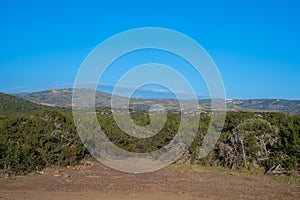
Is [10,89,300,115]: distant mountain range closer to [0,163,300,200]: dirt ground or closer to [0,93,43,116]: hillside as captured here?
[0,163,300,200]: dirt ground

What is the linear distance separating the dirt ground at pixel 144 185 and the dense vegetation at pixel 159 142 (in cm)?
87

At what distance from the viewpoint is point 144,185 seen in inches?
439

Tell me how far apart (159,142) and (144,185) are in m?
6.04

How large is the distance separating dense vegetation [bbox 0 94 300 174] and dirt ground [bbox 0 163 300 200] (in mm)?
866

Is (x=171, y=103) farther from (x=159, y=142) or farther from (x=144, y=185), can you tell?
(x=144, y=185)

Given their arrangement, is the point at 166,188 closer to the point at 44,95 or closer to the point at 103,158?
the point at 103,158

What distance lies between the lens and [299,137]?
1488 centimetres

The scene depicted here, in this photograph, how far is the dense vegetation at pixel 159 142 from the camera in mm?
13820

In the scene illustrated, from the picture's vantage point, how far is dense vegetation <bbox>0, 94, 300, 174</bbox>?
13.8 meters

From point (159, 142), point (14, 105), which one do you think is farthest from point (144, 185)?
point (14, 105)

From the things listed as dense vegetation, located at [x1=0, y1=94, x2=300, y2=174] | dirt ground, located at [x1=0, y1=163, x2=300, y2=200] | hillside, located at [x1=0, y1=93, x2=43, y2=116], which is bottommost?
dirt ground, located at [x1=0, y1=163, x2=300, y2=200]

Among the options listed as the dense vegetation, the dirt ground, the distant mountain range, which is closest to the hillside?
the distant mountain range

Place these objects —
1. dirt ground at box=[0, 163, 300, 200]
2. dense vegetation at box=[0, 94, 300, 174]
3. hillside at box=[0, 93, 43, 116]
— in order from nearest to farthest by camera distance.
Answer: dirt ground at box=[0, 163, 300, 200] → dense vegetation at box=[0, 94, 300, 174] → hillside at box=[0, 93, 43, 116]

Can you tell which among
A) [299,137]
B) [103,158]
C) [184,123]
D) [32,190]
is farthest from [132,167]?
[299,137]
